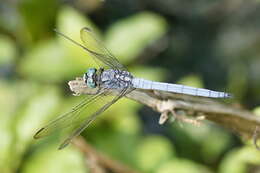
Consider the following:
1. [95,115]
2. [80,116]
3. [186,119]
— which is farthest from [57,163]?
[186,119]

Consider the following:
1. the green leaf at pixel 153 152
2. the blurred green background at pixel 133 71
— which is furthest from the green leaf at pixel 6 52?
the green leaf at pixel 153 152

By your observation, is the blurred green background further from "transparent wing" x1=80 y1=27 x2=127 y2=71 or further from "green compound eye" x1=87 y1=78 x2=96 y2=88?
"green compound eye" x1=87 y1=78 x2=96 y2=88

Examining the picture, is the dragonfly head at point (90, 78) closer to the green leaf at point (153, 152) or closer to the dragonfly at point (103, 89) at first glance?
the dragonfly at point (103, 89)

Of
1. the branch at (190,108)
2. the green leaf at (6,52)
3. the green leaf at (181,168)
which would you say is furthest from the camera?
the green leaf at (6,52)

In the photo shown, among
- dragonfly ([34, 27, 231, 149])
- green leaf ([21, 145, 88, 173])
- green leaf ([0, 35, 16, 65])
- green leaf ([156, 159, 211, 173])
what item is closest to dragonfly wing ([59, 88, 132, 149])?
dragonfly ([34, 27, 231, 149])

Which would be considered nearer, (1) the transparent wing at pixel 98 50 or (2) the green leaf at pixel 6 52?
(1) the transparent wing at pixel 98 50

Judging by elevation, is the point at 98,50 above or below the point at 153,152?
above

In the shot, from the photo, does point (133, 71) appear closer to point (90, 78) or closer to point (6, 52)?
point (90, 78)
